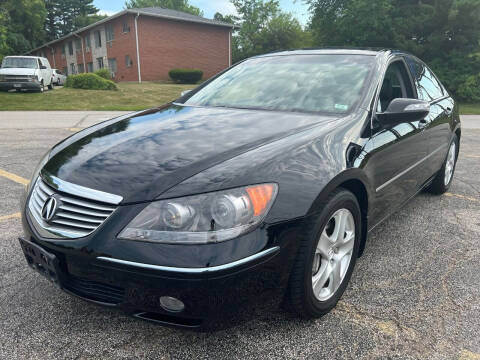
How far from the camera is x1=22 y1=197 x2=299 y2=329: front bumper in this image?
1.63 m

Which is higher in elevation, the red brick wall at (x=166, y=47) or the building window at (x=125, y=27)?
the building window at (x=125, y=27)

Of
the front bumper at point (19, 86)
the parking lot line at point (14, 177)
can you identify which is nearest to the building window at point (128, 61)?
the front bumper at point (19, 86)

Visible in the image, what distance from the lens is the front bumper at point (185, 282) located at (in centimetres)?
163

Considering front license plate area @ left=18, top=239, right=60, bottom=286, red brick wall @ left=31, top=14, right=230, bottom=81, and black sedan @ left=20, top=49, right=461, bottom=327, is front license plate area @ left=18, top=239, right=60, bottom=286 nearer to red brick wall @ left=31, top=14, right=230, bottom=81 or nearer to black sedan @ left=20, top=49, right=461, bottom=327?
black sedan @ left=20, top=49, right=461, bottom=327

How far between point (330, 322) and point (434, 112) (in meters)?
2.47

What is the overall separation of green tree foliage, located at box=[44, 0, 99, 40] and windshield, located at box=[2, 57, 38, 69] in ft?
159

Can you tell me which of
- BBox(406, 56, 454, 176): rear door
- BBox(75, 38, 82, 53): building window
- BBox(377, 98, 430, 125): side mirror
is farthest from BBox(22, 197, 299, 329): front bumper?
BBox(75, 38, 82, 53): building window

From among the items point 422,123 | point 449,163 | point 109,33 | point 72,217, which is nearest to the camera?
point 72,217

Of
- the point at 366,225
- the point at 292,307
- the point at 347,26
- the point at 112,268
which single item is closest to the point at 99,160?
the point at 112,268

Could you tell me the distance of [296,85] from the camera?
3002mm

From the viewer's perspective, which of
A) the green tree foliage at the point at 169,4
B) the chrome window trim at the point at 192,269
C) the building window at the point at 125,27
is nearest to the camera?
the chrome window trim at the point at 192,269

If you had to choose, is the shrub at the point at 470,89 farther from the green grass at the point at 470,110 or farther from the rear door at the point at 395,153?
the rear door at the point at 395,153

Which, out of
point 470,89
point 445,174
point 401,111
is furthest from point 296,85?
point 470,89

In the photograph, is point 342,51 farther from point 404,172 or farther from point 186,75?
point 186,75
